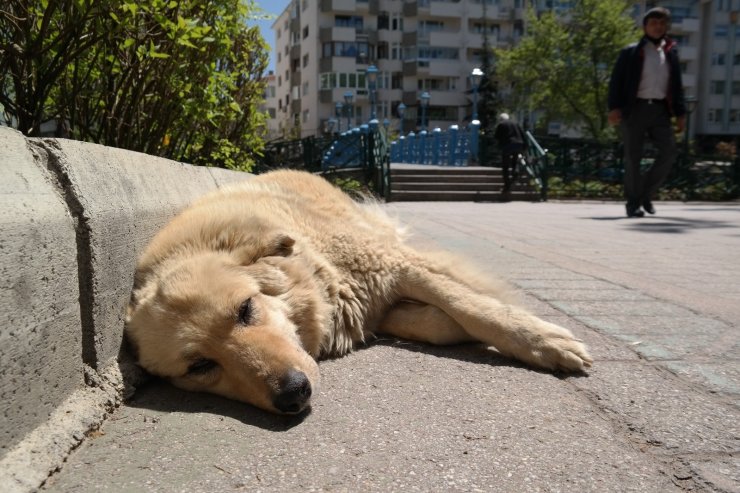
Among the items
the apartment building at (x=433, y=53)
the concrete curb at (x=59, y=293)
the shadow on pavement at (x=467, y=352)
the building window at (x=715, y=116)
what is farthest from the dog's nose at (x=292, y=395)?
the building window at (x=715, y=116)

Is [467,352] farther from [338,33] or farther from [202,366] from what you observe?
[338,33]

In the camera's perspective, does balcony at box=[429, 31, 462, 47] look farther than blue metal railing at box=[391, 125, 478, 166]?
Yes

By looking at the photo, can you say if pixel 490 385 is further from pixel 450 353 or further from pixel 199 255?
pixel 199 255

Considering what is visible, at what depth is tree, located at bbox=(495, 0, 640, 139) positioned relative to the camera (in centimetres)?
3105

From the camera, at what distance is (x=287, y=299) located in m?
2.38

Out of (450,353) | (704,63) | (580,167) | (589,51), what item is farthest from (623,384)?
(704,63)

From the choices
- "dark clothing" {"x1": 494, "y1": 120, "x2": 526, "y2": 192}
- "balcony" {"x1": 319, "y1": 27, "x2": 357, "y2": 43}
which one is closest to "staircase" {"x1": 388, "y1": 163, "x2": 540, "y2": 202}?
"dark clothing" {"x1": 494, "y1": 120, "x2": 526, "y2": 192}

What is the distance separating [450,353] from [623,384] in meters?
0.74

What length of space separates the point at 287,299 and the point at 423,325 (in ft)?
2.28

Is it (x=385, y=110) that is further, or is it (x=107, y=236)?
(x=385, y=110)

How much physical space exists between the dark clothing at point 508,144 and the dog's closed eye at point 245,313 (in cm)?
1487

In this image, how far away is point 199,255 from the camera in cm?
234

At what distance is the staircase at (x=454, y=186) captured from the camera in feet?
54.6

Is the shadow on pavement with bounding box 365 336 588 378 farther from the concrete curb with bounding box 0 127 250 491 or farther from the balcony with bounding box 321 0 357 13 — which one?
the balcony with bounding box 321 0 357 13
